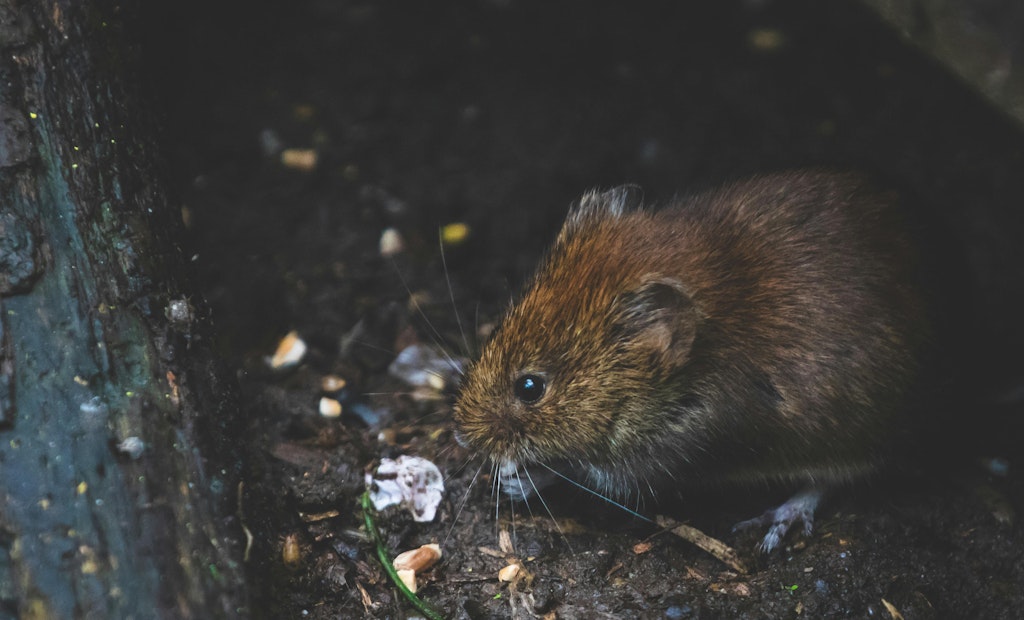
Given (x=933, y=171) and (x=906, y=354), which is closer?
(x=906, y=354)

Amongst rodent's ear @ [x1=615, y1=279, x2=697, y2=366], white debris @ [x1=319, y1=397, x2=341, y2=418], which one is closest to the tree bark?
white debris @ [x1=319, y1=397, x2=341, y2=418]

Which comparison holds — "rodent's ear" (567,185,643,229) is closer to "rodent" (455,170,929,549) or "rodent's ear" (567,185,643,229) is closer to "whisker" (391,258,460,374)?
"rodent" (455,170,929,549)

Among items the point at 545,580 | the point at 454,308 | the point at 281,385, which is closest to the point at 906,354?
the point at 545,580

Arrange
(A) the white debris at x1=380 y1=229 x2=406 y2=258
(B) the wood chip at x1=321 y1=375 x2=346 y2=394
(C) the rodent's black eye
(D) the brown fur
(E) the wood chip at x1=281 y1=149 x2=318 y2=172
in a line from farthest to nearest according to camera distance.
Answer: (E) the wood chip at x1=281 y1=149 x2=318 y2=172 → (A) the white debris at x1=380 y1=229 x2=406 y2=258 → (B) the wood chip at x1=321 y1=375 x2=346 y2=394 → (C) the rodent's black eye → (D) the brown fur

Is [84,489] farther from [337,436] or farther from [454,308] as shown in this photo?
[454,308]

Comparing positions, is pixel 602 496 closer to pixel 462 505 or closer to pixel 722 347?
pixel 462 505

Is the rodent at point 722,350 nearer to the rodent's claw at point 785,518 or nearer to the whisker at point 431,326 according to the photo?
the rodent's claw at point 785,518
